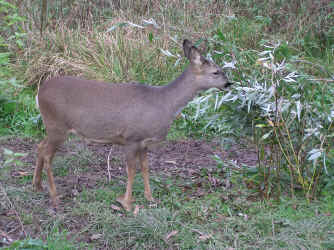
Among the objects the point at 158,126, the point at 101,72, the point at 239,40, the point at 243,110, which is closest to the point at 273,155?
the point at 243,110

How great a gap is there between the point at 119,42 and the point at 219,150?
10.6 feet

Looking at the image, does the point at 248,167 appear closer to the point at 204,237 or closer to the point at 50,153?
the point at 204,237

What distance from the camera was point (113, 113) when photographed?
4.79 metres

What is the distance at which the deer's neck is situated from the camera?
4941mm

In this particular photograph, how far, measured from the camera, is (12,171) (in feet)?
18.0

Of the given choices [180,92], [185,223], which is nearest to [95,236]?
[185,223]

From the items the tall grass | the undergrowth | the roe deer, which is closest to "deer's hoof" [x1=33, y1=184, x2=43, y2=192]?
the roe deer

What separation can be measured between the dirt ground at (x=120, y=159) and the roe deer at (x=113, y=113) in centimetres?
55

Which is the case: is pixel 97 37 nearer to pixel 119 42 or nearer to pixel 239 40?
pixel 119 42

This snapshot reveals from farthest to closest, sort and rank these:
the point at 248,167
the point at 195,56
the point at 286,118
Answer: the point at 248,167, the point at 195,56, the point at 286,118

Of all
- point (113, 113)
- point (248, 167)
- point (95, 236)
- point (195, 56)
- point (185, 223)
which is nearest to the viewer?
point (95, 236)

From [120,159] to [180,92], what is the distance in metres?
1.56

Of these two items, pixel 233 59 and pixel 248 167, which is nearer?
pixel 233 59

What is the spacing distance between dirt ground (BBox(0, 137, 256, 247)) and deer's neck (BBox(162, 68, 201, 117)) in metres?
0.67
